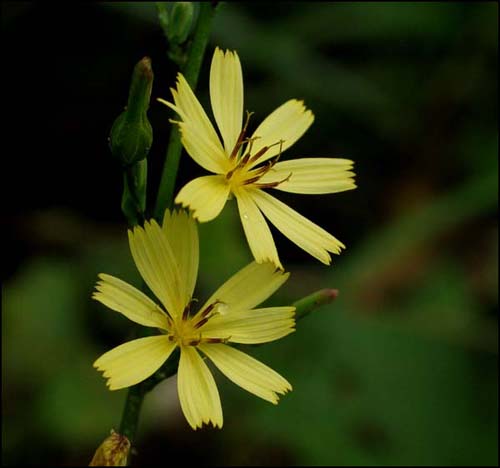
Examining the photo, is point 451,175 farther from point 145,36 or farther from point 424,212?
point 145,36

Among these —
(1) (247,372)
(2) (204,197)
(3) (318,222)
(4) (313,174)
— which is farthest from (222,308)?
(3) (318,222)

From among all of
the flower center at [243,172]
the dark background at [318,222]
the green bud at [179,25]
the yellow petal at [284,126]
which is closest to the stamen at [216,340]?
the flower center at [243,172]

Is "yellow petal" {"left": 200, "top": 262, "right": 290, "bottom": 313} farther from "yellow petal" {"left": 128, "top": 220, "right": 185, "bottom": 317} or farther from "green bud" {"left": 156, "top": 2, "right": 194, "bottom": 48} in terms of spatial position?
"green bud" {"left": 156, "top": 2, "right": 194, "bottom": 48}

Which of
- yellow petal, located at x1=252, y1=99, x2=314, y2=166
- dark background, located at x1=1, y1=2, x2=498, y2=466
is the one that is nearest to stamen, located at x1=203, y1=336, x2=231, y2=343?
yellow petal, located at x1=252, y1=99, x2=314, y2=166

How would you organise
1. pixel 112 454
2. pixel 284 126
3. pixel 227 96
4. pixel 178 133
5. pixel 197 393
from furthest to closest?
pixel 284 126, pixel 227 96, pixel 178 133, pixel 197 393, pixel 112 454

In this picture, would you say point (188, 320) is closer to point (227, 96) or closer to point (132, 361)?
point (132, 361)

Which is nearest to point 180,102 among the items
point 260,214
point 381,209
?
point 260,214
